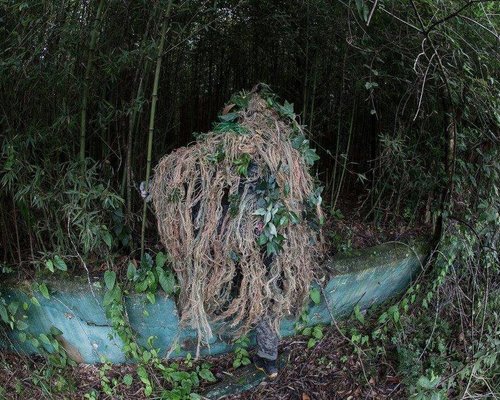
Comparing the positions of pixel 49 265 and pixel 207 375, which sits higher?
pixel 49 265

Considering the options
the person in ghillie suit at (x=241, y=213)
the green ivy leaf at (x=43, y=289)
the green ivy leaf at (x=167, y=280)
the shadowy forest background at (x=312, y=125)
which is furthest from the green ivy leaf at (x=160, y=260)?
the green ivy leaf at (x=43, y=289)

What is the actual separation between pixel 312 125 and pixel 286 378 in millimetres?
1704

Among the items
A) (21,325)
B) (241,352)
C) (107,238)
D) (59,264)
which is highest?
(107,238)

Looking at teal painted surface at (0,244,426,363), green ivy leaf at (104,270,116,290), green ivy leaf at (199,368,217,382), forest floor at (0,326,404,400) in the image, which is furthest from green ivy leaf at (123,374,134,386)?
green ivy leaf at (104,270,116,290)

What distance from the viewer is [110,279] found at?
2.21 m

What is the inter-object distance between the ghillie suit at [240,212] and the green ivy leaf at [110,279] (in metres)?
0.40

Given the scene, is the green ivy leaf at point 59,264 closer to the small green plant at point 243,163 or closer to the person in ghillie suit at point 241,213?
the person in ghillie suit at point 241,213

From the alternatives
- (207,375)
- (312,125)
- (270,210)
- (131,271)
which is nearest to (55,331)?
(131,271)

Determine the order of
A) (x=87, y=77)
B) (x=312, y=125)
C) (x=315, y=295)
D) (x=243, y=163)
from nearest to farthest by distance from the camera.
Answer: (x=243, y=163) → (x=87, y=77) → (x=315, y=295) → (x=312, y=125)

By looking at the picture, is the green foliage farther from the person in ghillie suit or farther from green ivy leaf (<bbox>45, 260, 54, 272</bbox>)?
green ivy leaf (<bbox>45, 260, 54, 272</bbox>)

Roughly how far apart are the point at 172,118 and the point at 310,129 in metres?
0.97

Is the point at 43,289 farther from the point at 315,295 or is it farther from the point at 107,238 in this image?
A: the point at 315,295

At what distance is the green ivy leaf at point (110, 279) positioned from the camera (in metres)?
2.20

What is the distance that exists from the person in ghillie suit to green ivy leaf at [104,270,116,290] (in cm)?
39
